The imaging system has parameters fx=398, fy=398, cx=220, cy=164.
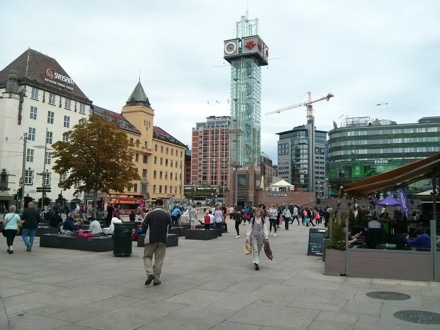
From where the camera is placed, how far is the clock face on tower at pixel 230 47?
105338 mm

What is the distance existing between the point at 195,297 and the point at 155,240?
5.90 feet

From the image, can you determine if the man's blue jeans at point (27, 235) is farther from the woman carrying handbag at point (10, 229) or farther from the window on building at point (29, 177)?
the window on building at point (29, 177)

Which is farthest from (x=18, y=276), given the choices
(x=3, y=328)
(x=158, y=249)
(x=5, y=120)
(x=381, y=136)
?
(x=381, y=136)

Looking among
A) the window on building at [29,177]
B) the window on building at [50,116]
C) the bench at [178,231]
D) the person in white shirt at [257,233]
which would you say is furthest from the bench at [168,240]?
the window on building at [50,116]

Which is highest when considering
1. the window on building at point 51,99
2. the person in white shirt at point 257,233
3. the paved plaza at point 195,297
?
the window on building at point 51,99

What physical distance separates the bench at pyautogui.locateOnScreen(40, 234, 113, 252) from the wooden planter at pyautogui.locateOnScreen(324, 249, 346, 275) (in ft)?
26.3

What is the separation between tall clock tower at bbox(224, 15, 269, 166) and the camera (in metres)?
94.8

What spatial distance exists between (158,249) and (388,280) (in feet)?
18.1

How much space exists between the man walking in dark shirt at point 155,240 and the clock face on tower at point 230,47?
331ft

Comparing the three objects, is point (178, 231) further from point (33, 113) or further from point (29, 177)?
point (33, 113)

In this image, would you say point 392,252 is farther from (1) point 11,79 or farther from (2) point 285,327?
(1) point 11,79

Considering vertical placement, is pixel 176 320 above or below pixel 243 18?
below

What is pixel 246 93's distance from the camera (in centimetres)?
9525

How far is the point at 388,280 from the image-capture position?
9.55m
